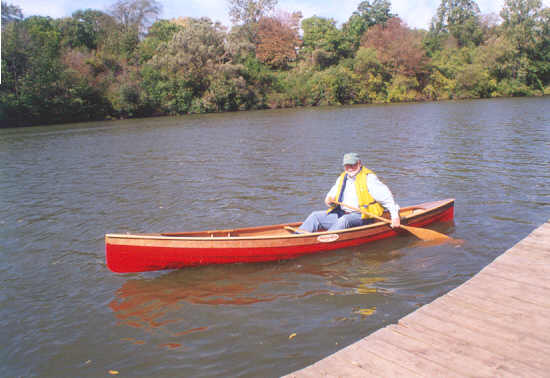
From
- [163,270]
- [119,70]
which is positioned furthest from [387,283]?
[119,70]

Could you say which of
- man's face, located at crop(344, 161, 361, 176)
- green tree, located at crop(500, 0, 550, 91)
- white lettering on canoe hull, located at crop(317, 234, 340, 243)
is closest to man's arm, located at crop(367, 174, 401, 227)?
man's face, located at crop(344, 161, 361, 176)

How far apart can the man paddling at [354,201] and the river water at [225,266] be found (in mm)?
556

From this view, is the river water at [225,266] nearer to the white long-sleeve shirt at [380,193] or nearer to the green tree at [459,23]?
the white long-sleeve shirt at [380,193]

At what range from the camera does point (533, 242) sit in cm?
641

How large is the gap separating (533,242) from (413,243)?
200cm

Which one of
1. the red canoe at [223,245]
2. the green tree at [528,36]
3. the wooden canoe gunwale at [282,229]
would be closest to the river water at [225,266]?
the red canoe at [223,245]

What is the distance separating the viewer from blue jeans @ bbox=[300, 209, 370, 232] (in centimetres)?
749

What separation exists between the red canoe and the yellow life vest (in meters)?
0.26

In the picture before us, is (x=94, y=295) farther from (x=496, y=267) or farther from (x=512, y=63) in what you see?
(x=512, y=63)

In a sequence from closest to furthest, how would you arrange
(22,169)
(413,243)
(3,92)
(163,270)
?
(163,270), (413,243), (22,169), (3,92)

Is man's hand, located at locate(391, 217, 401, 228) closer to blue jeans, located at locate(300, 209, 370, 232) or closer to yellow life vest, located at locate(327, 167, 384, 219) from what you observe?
yellow life vest, located at locate(327, 167, 384, 219)

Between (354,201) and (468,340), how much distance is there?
12.4ft

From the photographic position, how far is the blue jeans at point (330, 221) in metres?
7.49

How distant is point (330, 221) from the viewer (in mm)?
7625
